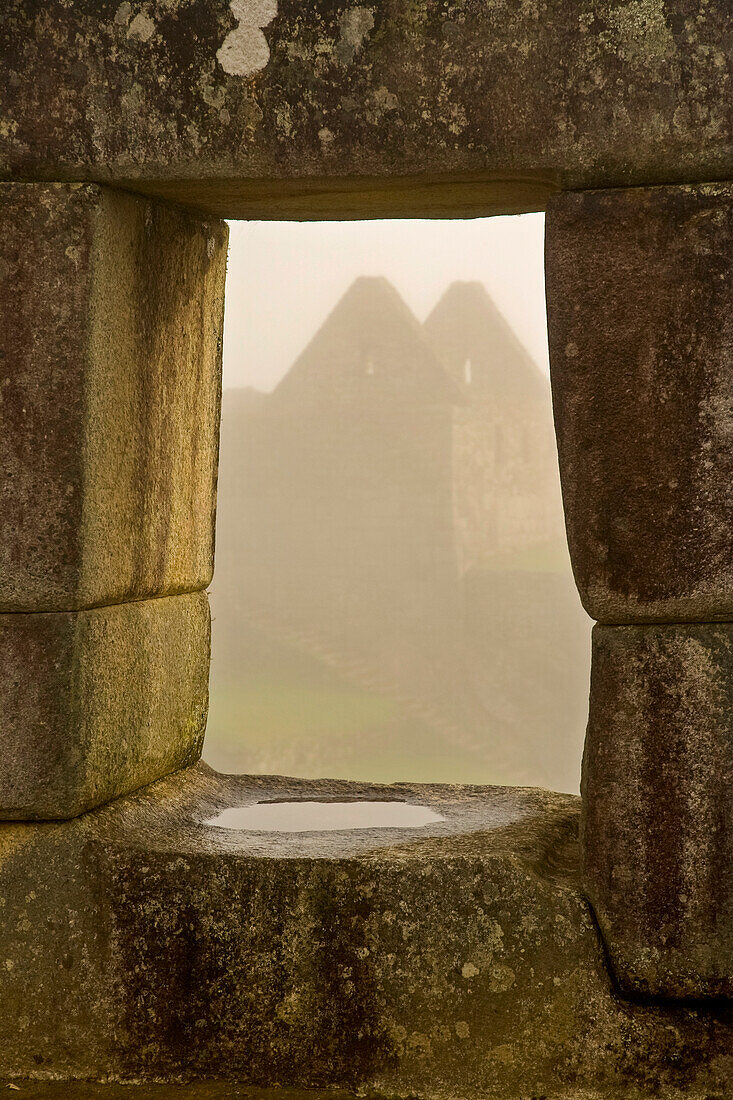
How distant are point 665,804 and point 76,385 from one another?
164cm

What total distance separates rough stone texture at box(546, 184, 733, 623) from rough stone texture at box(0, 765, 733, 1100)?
73 cm

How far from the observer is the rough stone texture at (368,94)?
8.14ft

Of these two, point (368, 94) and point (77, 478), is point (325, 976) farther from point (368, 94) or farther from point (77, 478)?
point (368, 94)

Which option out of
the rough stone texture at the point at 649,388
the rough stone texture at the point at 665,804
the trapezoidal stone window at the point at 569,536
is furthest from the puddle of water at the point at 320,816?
the rough stone texture at the point at 649,388

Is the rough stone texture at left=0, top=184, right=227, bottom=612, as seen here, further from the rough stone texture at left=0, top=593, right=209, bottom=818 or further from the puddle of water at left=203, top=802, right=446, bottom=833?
the puddle of water at left=203, top=802, right=446, bottom=833

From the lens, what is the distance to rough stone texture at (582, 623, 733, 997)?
2.54m

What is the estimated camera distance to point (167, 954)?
8.80ft

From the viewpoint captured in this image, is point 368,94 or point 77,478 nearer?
point 368,94

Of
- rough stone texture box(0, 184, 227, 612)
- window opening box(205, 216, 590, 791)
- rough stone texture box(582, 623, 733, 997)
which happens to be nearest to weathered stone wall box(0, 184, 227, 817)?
rough stone texture box(0, 184, 227, 612)

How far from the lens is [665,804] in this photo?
256cm

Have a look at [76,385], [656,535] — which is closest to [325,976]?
[656,535]

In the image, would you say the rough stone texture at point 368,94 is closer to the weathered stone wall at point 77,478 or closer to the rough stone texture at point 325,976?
the weathered stone wall at point 77,478

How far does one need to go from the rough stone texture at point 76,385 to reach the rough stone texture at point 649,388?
103cm

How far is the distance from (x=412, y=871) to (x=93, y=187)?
5.66 feet
